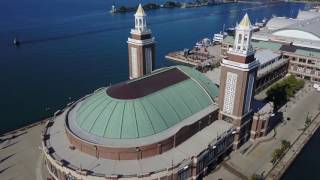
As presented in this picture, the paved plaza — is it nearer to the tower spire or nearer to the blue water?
the blue water

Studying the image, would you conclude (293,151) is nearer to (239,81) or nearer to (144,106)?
(239,81)

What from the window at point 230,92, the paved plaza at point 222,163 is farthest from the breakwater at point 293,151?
the window at point 230,92

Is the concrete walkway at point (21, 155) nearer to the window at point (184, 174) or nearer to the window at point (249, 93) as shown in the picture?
the window at point (184, 174)

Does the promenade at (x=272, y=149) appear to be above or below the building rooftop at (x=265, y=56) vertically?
below

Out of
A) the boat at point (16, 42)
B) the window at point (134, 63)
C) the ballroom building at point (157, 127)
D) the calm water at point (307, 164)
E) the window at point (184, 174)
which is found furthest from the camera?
the boat at point (16, 42)

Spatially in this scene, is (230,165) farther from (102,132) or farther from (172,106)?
(102,132)

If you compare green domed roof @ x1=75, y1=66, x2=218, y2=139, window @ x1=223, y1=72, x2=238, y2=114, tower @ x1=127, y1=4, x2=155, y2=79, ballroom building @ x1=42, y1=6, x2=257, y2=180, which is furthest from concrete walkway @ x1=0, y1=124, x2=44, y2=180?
window @ x1=223, y1=72, x2=238, y2=114

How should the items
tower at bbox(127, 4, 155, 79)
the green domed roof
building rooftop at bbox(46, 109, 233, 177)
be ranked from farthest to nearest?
1. tower at bbox(127, 4, 155, 79)
2. the green domed roof
3. building rooftop at bbox(46, 109, 233, 177)
